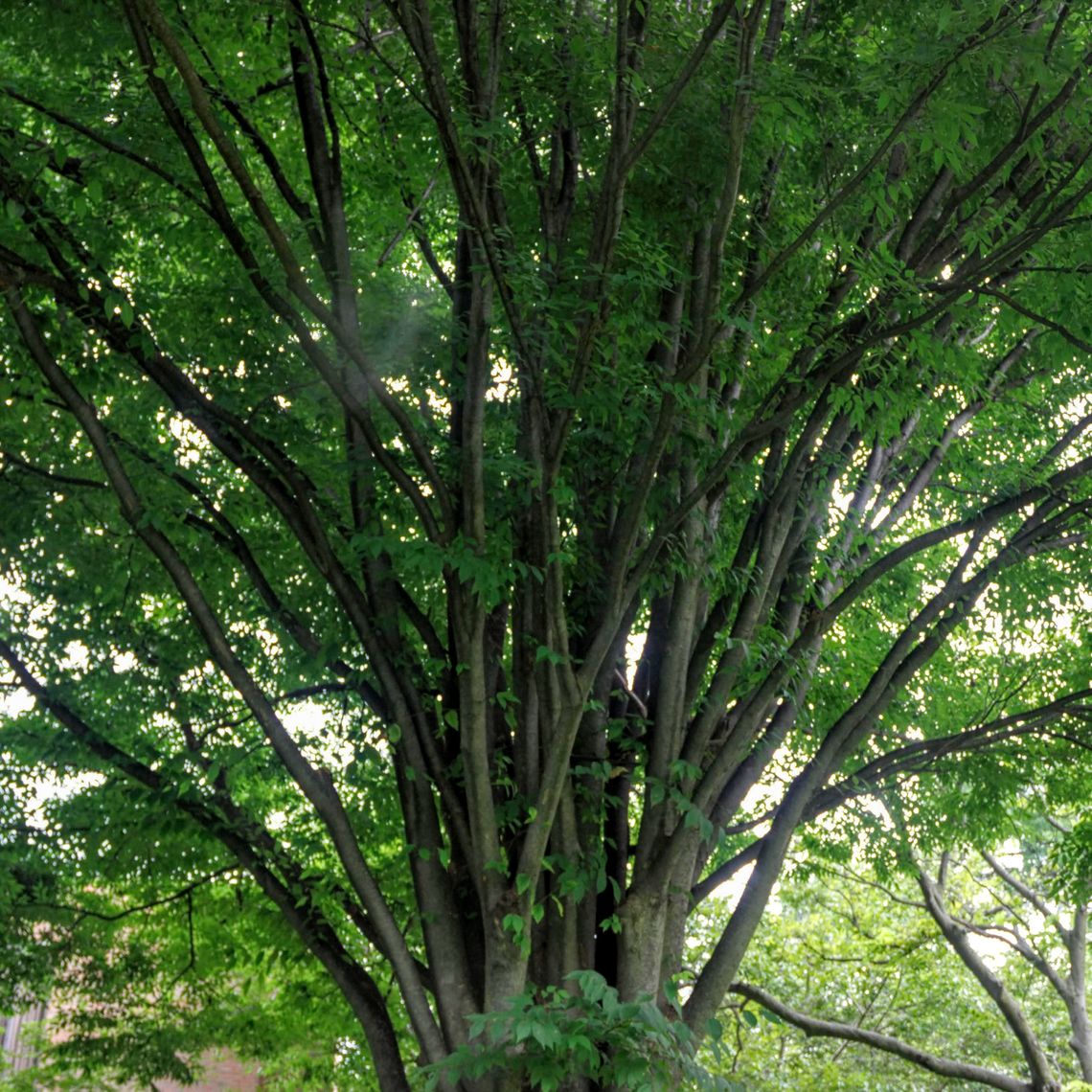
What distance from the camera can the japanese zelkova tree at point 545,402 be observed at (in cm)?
509

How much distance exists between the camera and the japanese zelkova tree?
16.7ft

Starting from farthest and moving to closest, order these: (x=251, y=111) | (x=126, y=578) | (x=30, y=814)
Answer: (x=30, y=814) → (x=126, y=578) → (x=251, y=111)

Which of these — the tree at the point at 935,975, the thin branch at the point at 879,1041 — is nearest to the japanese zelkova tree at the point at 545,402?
the thin branch at the point at 879,1041

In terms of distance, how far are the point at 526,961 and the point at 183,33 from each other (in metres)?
4.51

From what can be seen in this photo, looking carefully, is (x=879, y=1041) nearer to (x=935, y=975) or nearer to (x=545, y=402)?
(x=935, y=975)

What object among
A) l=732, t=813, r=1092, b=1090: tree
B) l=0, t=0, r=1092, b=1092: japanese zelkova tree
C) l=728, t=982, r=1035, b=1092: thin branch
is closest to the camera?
l=0, t=0, r=1092, b=1092: japanese zelkova tree

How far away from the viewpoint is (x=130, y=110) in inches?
231

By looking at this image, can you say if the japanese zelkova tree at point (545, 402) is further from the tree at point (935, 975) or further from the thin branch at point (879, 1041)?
the tree at point (935, 975)

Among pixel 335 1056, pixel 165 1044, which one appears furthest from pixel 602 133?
pixel 335 1056

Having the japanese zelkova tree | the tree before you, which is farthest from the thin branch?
the japanese zelkova tree

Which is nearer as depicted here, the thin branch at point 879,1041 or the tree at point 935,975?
the thin branch at point 879,1041

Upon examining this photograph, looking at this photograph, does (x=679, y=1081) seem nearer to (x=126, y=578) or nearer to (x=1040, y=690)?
(x=126, y=578)

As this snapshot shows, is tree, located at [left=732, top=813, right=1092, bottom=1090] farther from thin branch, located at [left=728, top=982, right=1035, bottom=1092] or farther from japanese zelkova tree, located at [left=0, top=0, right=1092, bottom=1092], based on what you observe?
japanese zelkova tree, located at [left=0, top=0, right=1092, bottom=1092]

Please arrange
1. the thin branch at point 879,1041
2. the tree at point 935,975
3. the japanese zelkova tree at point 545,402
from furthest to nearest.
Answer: the tree at point 935,975 < the thin branch at point 879,1041 < the japanese zelkova tree at point 545,402
